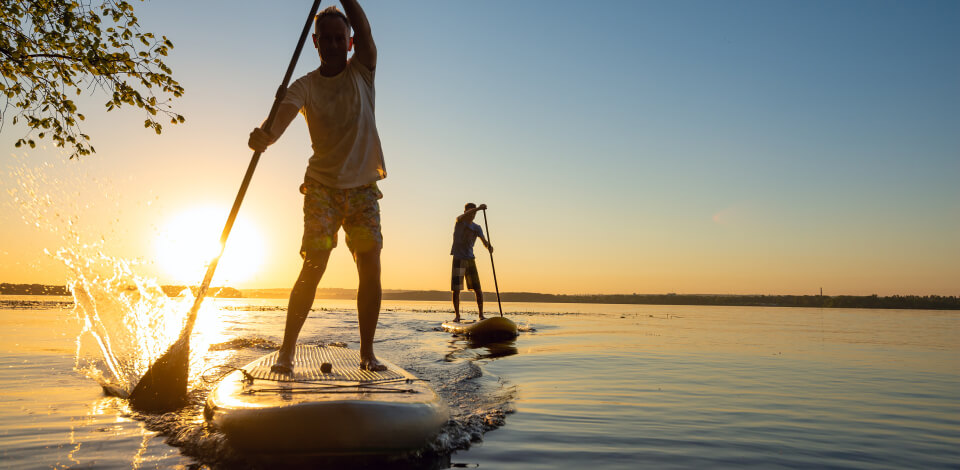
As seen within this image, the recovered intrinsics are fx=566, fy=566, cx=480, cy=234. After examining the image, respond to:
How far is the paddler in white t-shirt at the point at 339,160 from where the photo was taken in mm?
3984

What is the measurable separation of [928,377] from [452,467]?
266 inches

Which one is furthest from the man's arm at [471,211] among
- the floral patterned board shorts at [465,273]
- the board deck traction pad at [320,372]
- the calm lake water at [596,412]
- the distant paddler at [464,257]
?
the board deck traction pad at [320,372]

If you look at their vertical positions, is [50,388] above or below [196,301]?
below

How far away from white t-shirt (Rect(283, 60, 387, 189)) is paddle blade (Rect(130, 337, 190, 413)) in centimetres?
171

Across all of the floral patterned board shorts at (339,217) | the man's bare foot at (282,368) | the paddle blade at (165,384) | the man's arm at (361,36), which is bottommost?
the paddle blade at (165,384)

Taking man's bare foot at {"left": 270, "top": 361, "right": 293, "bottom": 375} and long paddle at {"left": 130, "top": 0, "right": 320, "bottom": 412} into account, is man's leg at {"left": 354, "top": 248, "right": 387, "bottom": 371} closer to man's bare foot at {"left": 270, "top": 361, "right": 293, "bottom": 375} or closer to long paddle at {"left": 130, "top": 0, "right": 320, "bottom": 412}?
man's bare foot at {"left": 270, "top": 361, "right": 293, "bottom": 375}

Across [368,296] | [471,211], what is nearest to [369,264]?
Result: [368,296]

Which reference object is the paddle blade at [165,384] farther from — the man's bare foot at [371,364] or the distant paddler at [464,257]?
the distant paddler at [464,257]

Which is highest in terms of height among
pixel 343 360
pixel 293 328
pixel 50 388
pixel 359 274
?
pixel 359 274

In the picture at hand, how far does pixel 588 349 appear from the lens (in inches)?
376

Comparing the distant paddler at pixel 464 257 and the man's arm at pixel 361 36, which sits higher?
the man's arm at pixel 361 36

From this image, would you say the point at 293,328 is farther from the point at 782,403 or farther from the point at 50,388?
the point at 782,403

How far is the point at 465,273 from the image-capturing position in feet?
46.4

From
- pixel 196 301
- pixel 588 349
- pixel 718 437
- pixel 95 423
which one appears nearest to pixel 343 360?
pixel 196 301
